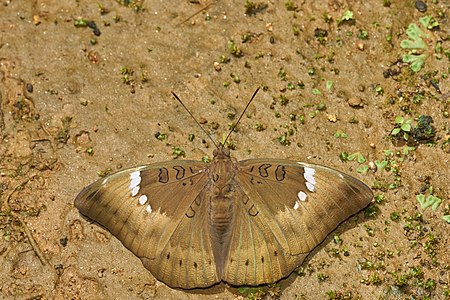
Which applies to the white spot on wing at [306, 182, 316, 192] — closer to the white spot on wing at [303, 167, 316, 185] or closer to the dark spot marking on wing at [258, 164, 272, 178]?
the white spot on wing at [303, 167, 316, 185]

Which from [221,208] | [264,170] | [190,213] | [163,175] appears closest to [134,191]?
[163,175]

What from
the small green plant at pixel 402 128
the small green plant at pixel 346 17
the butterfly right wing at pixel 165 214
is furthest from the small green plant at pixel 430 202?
the butterfly right wing at pixel 165 214

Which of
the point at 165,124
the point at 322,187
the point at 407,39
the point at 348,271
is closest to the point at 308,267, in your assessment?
the point at 348,271

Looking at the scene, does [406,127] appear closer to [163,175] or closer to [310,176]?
[310,176]

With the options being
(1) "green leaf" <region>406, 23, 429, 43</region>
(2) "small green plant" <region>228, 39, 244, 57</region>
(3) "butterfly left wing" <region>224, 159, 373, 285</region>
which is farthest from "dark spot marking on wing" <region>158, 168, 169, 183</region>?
(1) "green leaf" <region>406, 23, 429, 43</region>

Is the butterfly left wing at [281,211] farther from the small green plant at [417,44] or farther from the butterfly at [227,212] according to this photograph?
the small green plant at [417,44]

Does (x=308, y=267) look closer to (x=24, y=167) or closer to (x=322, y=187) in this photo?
(x=322, y=187)
